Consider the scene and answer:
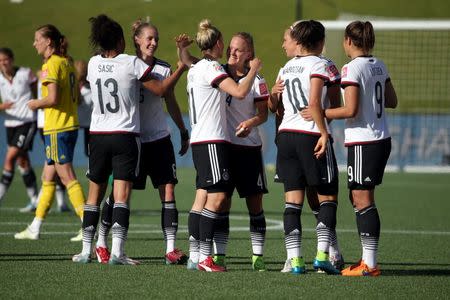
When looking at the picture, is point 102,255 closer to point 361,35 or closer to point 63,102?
point 63,102

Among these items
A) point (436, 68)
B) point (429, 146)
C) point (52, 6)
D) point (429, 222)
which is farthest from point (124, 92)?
point (52, 6)

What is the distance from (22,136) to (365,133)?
8.70 m

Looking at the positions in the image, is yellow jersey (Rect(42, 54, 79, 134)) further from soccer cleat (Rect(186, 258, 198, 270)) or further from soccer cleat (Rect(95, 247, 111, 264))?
soccer cleat (Rect(186, 258, 198, 270))

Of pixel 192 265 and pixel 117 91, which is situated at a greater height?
pixel 117 91

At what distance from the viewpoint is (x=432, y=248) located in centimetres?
1204

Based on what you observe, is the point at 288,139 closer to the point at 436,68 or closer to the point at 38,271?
the point at 38,271

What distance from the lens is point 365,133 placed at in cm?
932

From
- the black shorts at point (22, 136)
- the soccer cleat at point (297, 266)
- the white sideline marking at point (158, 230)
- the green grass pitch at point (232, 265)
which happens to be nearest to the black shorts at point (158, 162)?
the green grass pitch at point (232, 265)

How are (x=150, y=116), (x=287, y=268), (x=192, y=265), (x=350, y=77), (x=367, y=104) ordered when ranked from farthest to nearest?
1. (x=150, y=116)
2. (x=192, y=265)
3. (x=287, y=268)
4. (x=367, y=104)
5. (x=350, y=77)

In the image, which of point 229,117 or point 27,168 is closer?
point 229,117

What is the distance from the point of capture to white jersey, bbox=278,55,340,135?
Answer: 30.3ft

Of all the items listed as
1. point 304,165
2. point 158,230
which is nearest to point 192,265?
point 304,165

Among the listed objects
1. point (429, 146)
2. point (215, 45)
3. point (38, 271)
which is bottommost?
point (429, 146)

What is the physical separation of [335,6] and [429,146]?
27.5 meters
